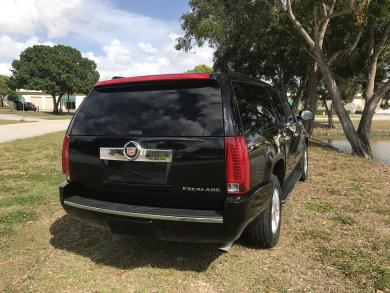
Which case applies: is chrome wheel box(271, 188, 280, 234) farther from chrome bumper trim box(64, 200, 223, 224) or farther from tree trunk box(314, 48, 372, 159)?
tree trunk box(314, 48, 372, 159)

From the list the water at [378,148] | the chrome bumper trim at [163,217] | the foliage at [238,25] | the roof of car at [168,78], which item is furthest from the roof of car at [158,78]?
the water at [378,148]

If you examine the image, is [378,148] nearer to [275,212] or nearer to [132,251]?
[275,212]

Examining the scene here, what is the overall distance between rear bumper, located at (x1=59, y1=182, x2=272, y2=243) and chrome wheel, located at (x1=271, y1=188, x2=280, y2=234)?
1.93 feet

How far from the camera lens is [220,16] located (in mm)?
14828

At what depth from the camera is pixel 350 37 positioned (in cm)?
1538

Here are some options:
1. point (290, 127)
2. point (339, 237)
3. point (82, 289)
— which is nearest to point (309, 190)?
point (290, 127)

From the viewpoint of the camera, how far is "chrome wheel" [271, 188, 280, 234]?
14.3 feet

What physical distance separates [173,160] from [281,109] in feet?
8.89

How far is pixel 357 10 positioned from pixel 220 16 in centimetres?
562

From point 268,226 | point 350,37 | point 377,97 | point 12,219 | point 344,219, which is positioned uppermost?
point 350,37

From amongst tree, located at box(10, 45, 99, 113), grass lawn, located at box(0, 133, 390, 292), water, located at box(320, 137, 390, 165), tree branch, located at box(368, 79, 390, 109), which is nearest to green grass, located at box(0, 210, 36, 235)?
grass lawn, located at box(0, 133, 390, 292)

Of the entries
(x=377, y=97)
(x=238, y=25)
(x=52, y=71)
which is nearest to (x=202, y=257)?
(x=377, y=97)

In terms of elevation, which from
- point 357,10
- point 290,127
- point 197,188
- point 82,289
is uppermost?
point 357,10

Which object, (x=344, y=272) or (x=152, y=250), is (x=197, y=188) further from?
(x=344, y=272)
